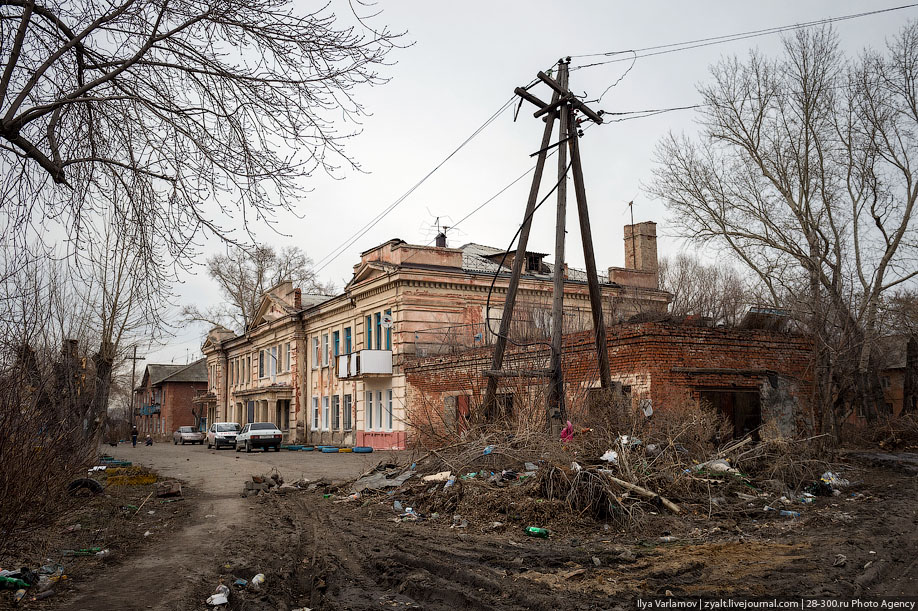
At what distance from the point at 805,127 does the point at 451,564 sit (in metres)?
20.9

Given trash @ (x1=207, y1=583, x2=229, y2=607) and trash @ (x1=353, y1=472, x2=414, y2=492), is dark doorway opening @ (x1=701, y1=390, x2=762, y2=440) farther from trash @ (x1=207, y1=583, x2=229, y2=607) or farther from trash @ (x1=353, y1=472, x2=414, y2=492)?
trash @ (x1=207, y1=583, x2=229, y2=607)

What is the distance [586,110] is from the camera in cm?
Answer: 1451

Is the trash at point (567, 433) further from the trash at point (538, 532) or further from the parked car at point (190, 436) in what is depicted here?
the parked car at point (190, 436)

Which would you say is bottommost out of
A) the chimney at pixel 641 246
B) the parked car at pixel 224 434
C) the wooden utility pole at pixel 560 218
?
the parked car at pixel 224 434

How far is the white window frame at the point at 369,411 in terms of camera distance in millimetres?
34188

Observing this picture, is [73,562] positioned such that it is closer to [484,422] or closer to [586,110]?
[484,422]

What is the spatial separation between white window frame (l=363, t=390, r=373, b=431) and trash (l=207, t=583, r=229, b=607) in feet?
91.0

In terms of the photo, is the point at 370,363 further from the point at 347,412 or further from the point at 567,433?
the point at 567,433

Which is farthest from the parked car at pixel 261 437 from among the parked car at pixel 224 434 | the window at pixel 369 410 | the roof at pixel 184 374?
the roof at pixel 184 374

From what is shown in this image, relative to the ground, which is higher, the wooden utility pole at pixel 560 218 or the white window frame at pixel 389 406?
the wooden utility pole at pixel 560 218

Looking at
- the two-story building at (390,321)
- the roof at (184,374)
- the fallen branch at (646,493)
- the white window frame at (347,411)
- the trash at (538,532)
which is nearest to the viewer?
the trash at (538,532)

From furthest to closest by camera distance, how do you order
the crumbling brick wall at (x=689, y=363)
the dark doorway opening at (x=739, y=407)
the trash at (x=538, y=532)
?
the dark doorway opening at (x=739, y=407)
the crumbling brick wall at (x=689, y=363)
the trash at (x=538, y=532)

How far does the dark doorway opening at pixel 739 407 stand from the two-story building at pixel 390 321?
4.95 metres

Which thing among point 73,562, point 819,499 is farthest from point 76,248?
point 819,499
